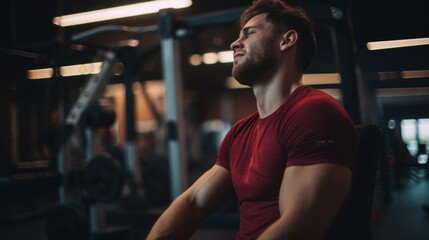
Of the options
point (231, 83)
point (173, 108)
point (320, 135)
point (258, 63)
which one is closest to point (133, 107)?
point (173, 108)

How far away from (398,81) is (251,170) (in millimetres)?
1523

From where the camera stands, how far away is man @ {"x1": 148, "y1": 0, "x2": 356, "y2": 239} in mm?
787

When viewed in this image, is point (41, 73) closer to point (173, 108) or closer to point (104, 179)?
point (104, 179)

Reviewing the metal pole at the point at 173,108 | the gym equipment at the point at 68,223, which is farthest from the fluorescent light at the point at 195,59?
the gym equipment at the point at 68,223

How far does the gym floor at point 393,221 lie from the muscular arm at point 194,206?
127 cm

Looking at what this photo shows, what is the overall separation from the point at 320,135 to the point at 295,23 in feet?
1.28

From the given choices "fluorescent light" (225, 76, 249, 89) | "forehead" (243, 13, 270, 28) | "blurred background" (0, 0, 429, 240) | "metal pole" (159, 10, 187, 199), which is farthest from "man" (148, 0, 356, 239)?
"fluorescent light" (225, 76, 249, 89)

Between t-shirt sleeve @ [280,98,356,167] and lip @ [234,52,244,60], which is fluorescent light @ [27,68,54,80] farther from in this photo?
t-shirt sleeve @ [280,98,356,167]

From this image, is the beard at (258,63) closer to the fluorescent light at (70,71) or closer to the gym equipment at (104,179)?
the fluorescent light at (70,71)

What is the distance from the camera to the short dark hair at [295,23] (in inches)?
41.8

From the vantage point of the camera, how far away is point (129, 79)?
3.57 meters

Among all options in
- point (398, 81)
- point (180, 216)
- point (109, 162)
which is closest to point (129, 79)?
point (109, 162)

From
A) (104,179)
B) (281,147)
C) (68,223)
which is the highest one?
(281,147)

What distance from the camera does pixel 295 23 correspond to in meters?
1.07
